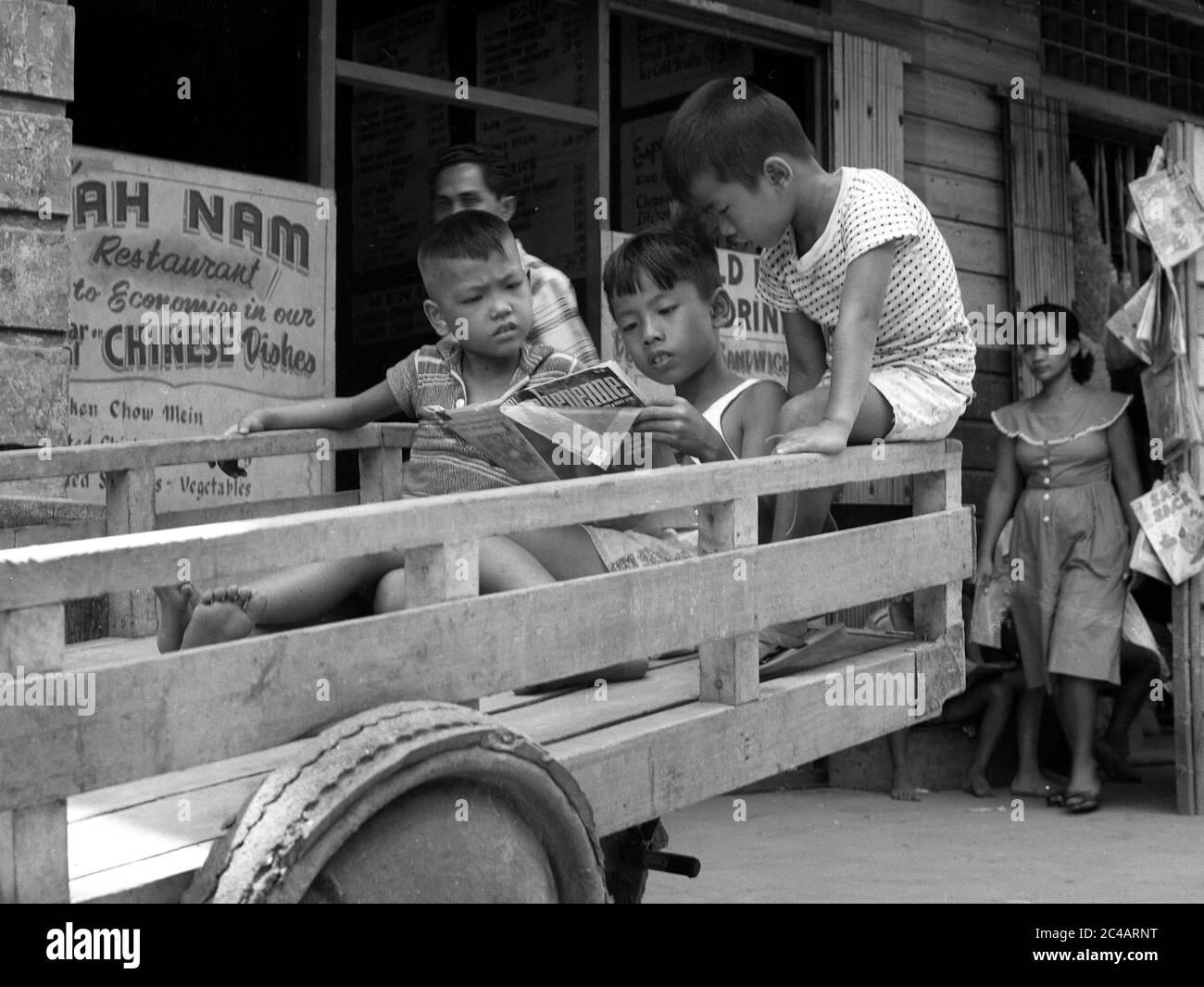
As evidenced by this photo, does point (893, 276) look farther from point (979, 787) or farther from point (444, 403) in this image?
point (979, 787)

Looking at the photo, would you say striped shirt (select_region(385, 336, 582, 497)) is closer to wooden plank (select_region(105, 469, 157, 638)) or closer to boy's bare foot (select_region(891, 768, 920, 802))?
wooden plank (select_region(105, 469, 157, 638))

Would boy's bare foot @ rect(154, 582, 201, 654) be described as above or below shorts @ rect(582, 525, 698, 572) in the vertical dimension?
below

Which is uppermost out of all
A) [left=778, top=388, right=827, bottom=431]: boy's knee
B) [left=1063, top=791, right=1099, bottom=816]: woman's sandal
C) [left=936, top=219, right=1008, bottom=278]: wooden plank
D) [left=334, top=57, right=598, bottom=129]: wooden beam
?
[left=334, top=57, right=598, bottom=129]: wooden beam

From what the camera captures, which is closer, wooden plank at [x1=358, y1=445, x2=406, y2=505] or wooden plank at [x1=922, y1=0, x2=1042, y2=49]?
wooden plank at [x1=358, y1=445, x2=406, y2=505]

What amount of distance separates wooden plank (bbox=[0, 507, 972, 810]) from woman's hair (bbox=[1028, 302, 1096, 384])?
4123 millimetres

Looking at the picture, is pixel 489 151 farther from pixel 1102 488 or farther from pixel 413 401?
pixel 1102 488

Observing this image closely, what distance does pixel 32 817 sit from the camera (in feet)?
5.76

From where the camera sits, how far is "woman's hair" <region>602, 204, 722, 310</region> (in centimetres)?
352

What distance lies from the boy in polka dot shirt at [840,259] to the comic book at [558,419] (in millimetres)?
361

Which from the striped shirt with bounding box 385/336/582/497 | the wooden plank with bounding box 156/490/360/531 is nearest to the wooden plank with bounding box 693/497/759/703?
the striped shirt with bounding box 385/336/582/497

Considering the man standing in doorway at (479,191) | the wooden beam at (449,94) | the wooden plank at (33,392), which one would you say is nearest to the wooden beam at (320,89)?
the wooden beam at (449,94)

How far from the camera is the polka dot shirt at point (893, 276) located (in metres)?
3.22

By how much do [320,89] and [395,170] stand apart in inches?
51.1
